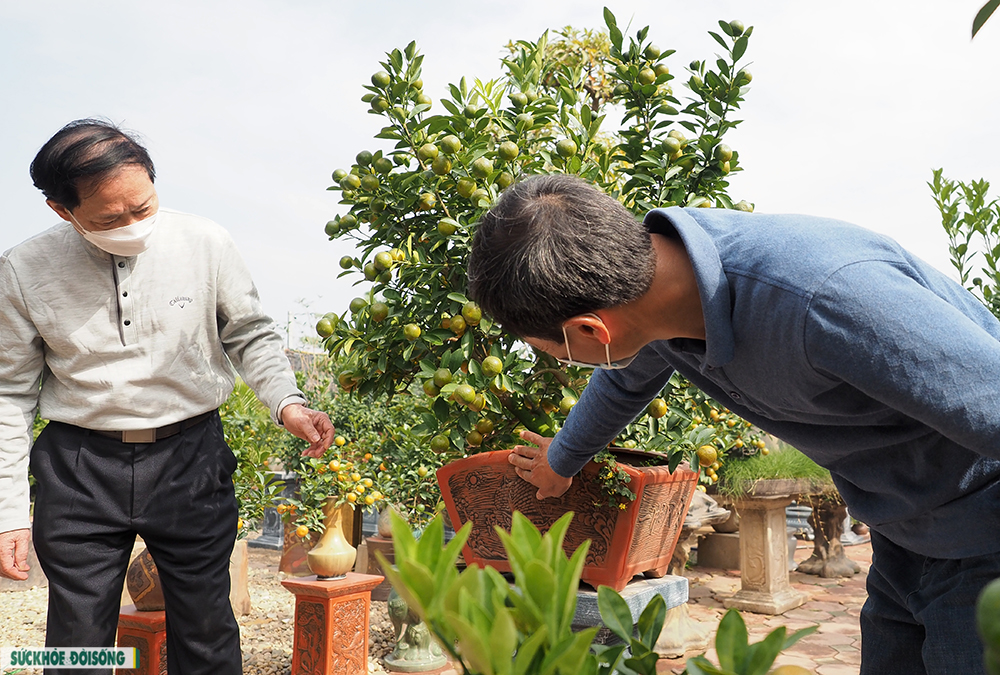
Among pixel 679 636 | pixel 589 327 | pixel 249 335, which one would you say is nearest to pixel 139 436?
pixel 249 335

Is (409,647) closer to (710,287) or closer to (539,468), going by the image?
(539,468)

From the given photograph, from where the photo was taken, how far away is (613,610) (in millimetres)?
583

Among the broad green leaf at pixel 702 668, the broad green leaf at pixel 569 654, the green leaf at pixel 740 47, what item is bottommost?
the broad green leaf at pixel 702 668

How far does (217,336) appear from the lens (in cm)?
183

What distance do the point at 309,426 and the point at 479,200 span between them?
0.69 metres

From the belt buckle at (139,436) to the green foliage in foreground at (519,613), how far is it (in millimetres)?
1405

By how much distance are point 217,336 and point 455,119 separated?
0.84 meters

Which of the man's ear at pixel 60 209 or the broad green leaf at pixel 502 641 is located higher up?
the man's ear at pixel 60 209

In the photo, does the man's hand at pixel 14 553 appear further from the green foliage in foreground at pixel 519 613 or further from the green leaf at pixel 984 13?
the green leaf at pixel 984 13

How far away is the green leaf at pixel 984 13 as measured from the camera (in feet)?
1.68

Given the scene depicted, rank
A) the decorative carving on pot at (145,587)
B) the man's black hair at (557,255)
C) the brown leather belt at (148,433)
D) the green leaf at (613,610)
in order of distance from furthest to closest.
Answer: the decorative carving on pot at (145,587) < the brown leather belt at (148,433) < the man's black hair at (557,255) < the green leaf at (613,610)

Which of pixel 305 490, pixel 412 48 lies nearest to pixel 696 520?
pixel 305 490

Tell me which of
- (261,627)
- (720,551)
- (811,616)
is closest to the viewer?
(261,627)

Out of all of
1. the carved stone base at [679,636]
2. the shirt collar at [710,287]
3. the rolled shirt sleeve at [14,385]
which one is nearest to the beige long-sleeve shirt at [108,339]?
the rolled shirt sleeve at [14,385]
